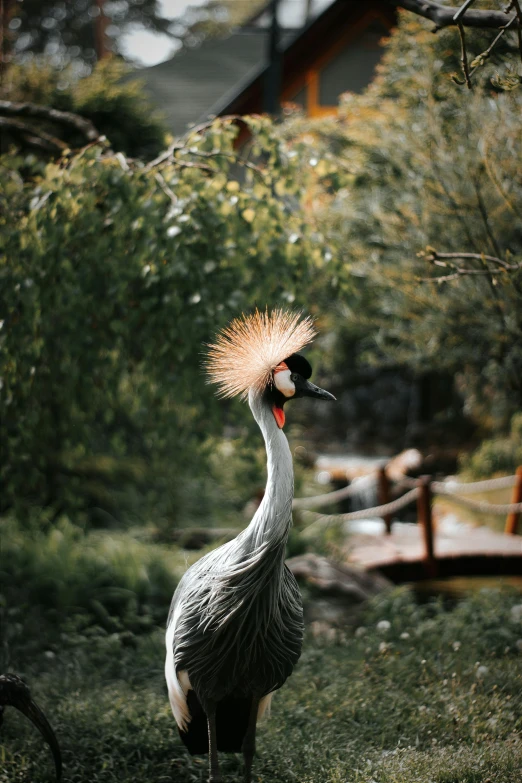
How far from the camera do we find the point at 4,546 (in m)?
5.76

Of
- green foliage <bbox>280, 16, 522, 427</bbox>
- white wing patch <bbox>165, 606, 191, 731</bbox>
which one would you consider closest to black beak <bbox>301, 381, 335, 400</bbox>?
white wing patch <bbox>165, 606, 191, 731</bbox>

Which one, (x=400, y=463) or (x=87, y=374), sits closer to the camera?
(x=87, y=374)

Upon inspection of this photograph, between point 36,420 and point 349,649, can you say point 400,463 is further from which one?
A: point 36,420

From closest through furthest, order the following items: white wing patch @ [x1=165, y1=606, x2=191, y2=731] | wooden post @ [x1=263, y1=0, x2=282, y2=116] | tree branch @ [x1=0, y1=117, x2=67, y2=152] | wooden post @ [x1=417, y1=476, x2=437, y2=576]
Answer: white wing patch @ [x1=165, y1=606, x2=191, y2=731] → tree branch @ [x1=0, y1=117, x2=67, y2=152] → wooden post @ [x1=417, y1=476, x2=437, y2=576] → wooden post @ [x1=263, y1=0, x2=282, y2=116]

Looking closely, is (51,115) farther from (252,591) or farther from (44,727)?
(44,727)

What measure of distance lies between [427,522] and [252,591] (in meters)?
4.61

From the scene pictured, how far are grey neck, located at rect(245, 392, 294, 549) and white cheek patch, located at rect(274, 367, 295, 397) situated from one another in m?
0.16

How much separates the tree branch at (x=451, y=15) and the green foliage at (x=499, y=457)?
8.06 m

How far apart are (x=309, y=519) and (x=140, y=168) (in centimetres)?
499

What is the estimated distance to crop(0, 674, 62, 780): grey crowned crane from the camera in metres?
3.33

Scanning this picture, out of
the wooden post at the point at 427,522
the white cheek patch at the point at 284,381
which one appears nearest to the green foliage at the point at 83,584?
the wooden post at the point at 427,522

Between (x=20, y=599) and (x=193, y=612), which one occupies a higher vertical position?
(x=193, y=612)

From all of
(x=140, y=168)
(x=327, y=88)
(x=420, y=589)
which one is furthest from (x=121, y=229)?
(x=327, y=88)

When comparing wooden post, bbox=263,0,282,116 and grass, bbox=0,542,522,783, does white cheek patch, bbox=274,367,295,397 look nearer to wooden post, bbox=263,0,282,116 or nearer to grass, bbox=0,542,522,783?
grass, bbox=0,542,522,783
